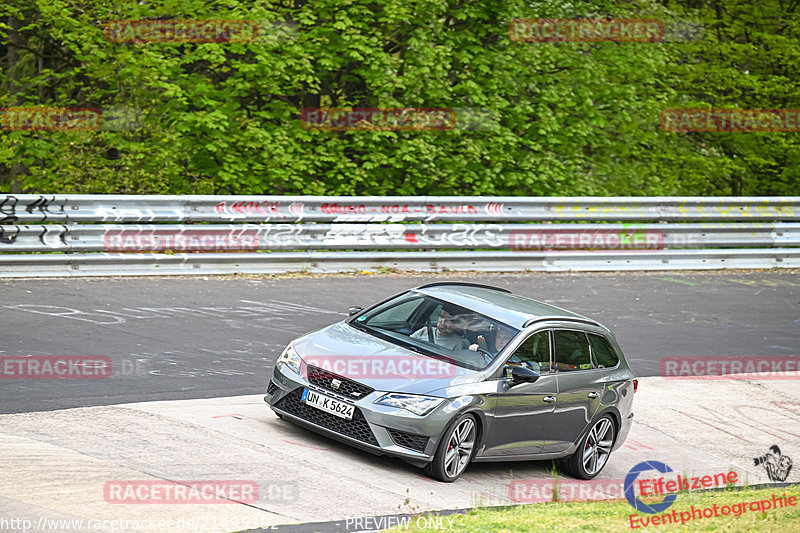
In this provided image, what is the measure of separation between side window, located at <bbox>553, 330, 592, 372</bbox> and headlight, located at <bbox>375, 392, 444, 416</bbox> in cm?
165

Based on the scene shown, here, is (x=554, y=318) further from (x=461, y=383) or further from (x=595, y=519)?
(x=595, y=519)

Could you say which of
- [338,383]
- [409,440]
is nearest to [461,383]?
[409,440]

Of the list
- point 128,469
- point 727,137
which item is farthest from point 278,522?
point 727,137

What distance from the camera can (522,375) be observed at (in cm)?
839

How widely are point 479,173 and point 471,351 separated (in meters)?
11.5

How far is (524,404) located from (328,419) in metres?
1.72

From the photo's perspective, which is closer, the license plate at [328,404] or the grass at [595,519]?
the grass at [595,519]

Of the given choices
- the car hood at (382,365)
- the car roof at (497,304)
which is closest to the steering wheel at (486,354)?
the car hood at (382,365)

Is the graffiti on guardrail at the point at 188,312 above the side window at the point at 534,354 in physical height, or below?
below

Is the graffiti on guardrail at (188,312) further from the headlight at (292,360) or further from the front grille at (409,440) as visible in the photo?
the front grille at (409,440)

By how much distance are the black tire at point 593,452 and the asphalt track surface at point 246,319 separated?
3218mm

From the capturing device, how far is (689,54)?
77.5ft

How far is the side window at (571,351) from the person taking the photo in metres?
9.16

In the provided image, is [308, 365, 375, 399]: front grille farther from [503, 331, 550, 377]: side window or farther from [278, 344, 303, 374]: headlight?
[503, 331, 550, 377]: side window
